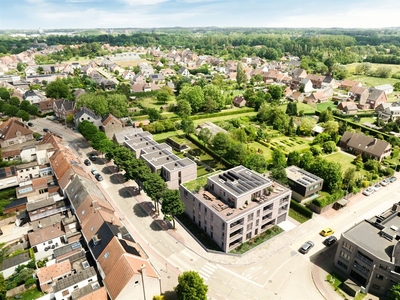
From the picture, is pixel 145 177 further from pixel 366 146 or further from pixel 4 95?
pixel 4 95

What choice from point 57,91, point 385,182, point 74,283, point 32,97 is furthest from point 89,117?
point 385,182

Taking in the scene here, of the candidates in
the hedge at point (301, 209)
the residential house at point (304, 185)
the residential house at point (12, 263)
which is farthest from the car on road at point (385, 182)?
the residential house at point (12, 263)

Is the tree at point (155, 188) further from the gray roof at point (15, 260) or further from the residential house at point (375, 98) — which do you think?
the residential house at point (375, 98)

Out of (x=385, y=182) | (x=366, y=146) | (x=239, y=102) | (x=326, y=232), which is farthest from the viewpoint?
(x=239, y=102)

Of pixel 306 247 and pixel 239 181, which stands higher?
pixel 239 181

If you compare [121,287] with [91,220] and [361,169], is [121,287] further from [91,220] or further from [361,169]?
[361,169]

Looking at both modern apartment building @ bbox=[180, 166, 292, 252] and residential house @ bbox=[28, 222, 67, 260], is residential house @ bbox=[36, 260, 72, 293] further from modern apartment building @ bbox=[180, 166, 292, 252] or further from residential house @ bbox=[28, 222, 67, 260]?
modern apartment building @ bbox=[180, 166, 292, 252]

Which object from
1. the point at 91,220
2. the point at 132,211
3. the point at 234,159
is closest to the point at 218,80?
the point at 234,159
